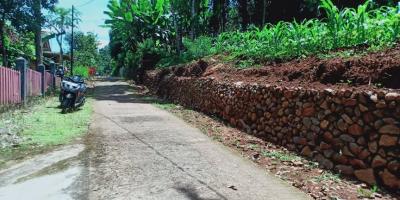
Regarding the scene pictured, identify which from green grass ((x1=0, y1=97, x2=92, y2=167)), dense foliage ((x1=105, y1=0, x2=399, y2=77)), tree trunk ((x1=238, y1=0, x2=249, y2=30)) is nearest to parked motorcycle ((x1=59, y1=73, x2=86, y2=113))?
green grass ((x1=0, y1=97, x2=92, y2=167))

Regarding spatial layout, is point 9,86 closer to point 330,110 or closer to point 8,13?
point 8,13

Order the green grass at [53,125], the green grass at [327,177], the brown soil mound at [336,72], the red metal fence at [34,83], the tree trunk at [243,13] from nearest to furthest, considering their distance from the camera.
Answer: the green grass at [327,177]
the brown soil mound at [336,72]
the green grass at [53,125]
the red metal fence at [34,83]
the tree trunk at [243,13]

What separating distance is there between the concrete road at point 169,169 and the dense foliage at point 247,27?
3026 millimetres

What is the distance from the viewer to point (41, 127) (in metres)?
9.66

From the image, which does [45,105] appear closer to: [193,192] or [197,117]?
[197,117]

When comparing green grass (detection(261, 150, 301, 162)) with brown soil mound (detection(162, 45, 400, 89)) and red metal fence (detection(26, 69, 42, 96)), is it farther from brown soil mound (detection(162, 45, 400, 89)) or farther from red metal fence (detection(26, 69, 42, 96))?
red metal fence (detection(26, 69, 42, 96))

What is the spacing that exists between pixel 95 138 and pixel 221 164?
2.92 meters

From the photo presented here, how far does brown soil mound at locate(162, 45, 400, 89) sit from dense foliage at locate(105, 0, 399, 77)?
0.60 metres

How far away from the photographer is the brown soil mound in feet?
21.0

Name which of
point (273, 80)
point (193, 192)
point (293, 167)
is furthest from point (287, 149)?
point (193, 192)

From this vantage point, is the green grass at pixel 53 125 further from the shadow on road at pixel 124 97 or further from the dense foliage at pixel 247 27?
the dense foliage at pixel 247 27

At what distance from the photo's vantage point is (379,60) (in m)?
6.82

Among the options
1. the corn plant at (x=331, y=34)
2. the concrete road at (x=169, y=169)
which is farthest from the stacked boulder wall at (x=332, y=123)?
the corn plant at (x=331, y=34)

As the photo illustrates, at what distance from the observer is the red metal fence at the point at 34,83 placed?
1616 cm
